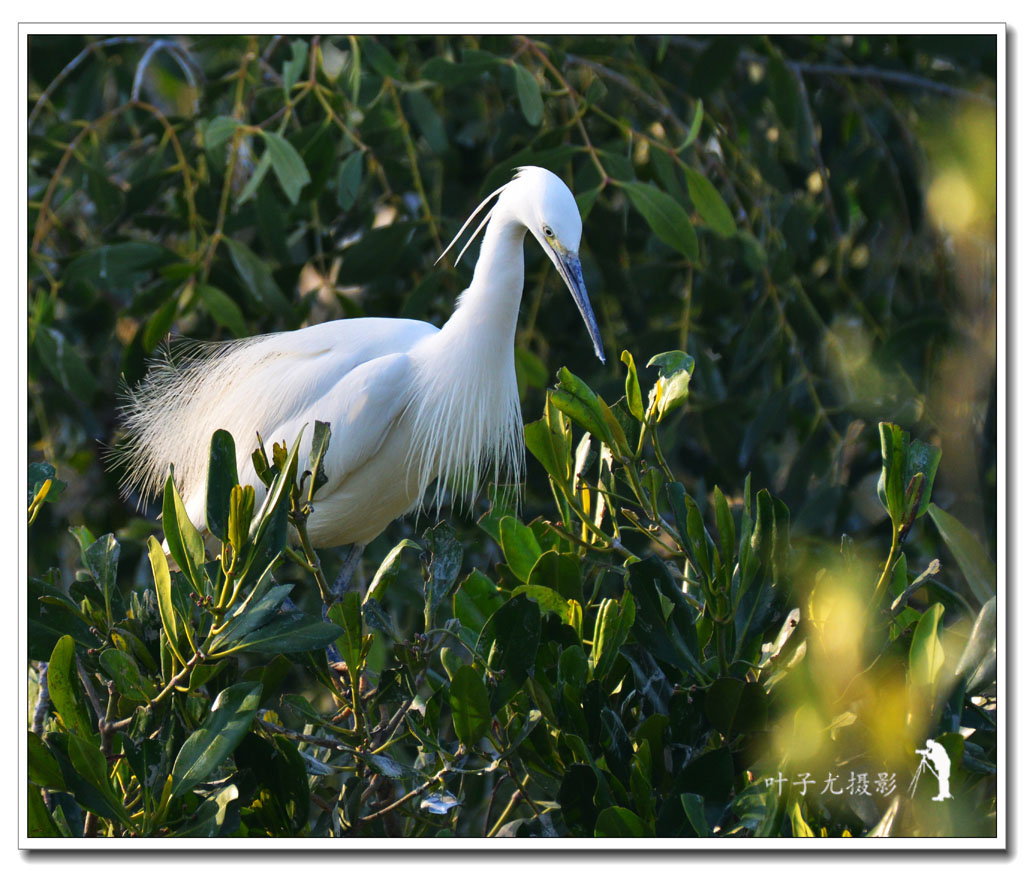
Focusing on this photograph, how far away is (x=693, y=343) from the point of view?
1783 mm

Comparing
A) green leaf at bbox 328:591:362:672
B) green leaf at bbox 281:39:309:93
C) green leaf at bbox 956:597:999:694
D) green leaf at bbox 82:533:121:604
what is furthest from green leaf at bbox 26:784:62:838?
green leaf at bbox 281:39:309:93

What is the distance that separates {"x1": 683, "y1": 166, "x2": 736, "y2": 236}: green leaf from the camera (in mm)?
1449

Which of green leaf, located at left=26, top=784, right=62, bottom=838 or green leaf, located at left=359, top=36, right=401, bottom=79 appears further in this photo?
green leaf, located at left=359, top=36, right=401, bottom=79

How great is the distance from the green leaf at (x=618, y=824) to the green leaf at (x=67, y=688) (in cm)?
41

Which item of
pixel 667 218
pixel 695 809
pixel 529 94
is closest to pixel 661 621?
pixel 695 809

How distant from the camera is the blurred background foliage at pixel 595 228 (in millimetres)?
1491

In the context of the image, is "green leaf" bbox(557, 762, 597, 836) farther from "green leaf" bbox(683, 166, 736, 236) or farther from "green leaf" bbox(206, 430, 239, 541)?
"green leaf" bbox(683, 166, 736, 236)

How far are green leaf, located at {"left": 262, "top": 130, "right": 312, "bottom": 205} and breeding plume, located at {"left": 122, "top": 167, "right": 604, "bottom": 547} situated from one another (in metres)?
0.20

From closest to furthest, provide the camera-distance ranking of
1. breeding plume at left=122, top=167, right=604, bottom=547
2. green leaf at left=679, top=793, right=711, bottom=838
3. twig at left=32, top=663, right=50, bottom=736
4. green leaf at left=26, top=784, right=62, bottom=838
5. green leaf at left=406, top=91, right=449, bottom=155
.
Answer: green leaf at left=679, top=793, right=711, bottom=838, green leaf at left=26, top=784, right=62, bottom=838, twig at left=32, top=663, right=50, bottom=736, breeding plume at left=122, top=167, right=604, bottom=547, green leaf at left=406, top=91, right=449, bottom=155

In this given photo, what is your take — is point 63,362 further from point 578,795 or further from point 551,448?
point 578,795

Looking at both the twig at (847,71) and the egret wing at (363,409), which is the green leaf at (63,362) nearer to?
the egret wing at (363,409)

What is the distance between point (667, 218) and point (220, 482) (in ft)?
2.53

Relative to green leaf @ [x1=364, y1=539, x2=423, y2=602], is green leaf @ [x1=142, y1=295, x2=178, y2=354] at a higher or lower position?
higher

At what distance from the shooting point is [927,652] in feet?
2.71
